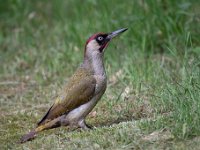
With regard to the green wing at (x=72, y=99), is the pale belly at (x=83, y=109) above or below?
below

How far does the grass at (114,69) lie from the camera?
5.61 meters

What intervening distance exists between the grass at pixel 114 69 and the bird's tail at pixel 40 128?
0.24ft

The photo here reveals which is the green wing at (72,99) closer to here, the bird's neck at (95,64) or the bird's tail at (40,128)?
the bird's tail at (40,128)

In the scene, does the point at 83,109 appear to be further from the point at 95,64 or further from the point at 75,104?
the point at 95,64

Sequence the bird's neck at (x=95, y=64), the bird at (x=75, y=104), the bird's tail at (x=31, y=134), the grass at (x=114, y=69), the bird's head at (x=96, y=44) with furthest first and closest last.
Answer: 1. the bird's head at (x=96, y=44)
2. the bird's neck at (x=95, y=64)
3. the bird at (x=75, y=104)
4. the bird's tail at (x=31, y=134)
5. the grass at (x=114, y=69)

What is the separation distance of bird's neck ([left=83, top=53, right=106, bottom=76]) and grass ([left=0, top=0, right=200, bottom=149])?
43cm

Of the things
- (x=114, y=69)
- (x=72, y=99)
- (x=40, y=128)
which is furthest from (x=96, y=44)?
(x=114, y=69)

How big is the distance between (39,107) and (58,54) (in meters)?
1.71

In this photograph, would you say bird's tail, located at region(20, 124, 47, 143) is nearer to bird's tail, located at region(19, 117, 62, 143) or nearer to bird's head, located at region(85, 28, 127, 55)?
bird's tail, located at region(19, 117, 62, 143)

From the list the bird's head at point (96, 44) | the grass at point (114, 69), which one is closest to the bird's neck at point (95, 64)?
the bird's head at point (96, 44)

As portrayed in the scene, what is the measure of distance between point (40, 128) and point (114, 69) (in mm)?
2228

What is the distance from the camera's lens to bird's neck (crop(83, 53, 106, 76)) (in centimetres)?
660

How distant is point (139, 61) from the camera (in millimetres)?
8203

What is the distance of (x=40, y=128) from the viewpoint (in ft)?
20.7
